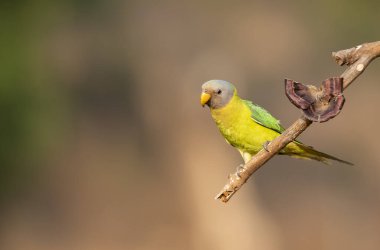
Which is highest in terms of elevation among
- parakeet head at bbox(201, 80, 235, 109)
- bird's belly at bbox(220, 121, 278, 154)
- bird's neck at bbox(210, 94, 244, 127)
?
parakeet head at bbox(201, 80, 235, 109)

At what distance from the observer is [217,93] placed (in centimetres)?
295

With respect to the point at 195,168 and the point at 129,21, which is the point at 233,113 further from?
the point at 129,21

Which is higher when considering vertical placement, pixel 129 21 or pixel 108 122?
pixel 129 21

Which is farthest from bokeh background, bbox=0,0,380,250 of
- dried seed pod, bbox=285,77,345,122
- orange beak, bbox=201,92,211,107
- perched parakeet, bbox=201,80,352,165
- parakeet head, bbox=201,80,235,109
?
dried seed pod, bbox=285,77,345,122

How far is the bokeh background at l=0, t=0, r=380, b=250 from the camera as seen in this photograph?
456 inches

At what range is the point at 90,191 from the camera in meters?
16.1

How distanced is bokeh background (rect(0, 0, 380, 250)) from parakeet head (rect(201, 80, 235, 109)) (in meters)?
7.43

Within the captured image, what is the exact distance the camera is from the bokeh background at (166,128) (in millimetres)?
11586

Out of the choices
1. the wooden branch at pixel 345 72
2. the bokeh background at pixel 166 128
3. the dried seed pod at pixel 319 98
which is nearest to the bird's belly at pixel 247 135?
the wooden branch at pixel 345 72

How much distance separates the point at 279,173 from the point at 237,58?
2.24 meters

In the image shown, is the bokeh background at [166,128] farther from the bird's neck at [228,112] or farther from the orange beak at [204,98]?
the orange beak at [204,98]

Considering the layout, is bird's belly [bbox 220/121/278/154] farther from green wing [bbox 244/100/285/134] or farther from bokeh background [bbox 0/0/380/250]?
bokeh background [bbox 0/0/380/250]

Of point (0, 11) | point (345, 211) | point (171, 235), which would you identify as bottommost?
point (345, 211)

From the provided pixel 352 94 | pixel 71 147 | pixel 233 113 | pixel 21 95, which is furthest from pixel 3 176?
pixel 233 113
